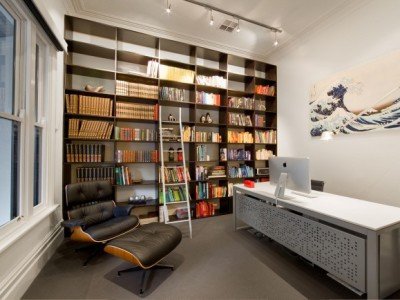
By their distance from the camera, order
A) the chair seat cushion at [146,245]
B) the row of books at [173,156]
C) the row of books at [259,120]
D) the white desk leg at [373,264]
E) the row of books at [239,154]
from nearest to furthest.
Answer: the white desk leg at [373,264] < the chair seat cushion at [146,245] < the row of books at [173,156] < the row of books at [239,154] < the row of books at [259,120]

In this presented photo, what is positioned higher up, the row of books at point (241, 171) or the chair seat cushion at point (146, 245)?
the row of books at point (241, 171)

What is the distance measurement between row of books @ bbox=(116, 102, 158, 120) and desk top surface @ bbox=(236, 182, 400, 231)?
2.19 metres

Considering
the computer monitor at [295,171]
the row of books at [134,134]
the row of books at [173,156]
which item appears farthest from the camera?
the row of books at [173,156]

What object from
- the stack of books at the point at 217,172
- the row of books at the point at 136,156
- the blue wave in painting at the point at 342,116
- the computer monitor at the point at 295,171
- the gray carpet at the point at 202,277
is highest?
the blue wave in painting at the point at 342,116

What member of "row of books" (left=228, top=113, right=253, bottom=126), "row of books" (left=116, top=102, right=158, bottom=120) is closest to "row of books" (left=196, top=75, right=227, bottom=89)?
"row of books" (left=228, top=113, right=253, bottom=126)

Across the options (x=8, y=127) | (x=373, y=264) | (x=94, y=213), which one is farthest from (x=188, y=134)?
(x=373, y=264)

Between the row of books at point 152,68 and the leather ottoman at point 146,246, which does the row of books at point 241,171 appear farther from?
the row of books at point 152,68

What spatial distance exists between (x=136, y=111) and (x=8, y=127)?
162 cm

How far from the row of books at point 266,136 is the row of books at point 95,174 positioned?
2858mm

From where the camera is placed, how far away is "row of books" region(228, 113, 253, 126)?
3.83 meters

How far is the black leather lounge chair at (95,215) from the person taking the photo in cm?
203

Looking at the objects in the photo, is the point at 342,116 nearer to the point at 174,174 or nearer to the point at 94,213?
the point at 174,174

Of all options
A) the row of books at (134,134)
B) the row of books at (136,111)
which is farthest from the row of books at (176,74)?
the row of books at (134,134)

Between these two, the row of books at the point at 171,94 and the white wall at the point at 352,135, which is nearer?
the white wall at the point at 352,135
